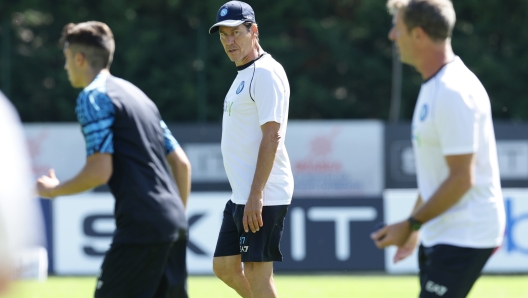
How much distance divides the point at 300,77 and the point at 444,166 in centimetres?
1709

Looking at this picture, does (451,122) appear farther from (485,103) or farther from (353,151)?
(353,151)

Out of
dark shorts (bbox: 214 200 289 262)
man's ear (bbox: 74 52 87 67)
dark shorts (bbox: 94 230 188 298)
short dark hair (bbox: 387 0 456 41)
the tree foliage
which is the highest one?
short dark hair (bbox: 387 0 456 41)

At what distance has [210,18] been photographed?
2022 cm

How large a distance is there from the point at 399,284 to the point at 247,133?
5501mm

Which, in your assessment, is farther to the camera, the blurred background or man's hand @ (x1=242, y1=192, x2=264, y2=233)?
the blurred background

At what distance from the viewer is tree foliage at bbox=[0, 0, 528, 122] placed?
1994 cm

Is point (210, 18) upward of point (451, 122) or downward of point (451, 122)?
downward

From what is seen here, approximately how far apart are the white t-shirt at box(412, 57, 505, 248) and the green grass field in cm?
548

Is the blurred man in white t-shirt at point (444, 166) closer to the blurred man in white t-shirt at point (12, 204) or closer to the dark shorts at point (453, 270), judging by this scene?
the dark shorts at point (453, 270)

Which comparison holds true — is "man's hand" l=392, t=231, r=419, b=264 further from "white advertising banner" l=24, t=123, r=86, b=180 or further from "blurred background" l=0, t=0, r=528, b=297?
"white advertising banner" l=24, t=123, r=86, b=180

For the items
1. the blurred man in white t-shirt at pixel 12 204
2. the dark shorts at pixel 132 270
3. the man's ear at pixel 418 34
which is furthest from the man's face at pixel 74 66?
the blurred man in white t-shirt at pixel 12 204

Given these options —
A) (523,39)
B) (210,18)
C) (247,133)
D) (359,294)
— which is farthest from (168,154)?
(523,39)

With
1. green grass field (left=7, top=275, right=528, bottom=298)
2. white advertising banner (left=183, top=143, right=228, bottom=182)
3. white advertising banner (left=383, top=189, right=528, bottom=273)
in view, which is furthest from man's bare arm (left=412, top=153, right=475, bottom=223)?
white advertising banner (left=183, top=143, right=228, bottom=182)

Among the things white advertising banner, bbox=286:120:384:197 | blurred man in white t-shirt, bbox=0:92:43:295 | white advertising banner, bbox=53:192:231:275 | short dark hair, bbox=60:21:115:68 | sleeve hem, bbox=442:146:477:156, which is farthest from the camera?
white advertising banner, bbox=286:120:384:197
